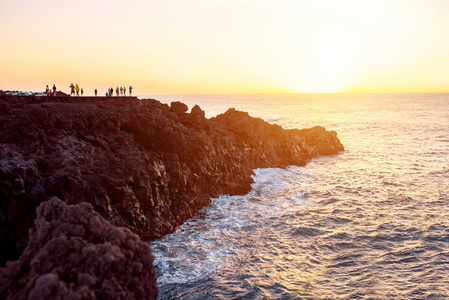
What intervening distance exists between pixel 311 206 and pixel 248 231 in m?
9.10

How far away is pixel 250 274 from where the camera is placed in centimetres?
1970

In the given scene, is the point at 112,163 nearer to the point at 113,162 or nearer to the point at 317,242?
the point at 113,162

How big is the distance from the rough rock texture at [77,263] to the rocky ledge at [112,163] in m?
10.9

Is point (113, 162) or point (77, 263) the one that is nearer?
point (77, 263)

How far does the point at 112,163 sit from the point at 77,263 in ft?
54.1

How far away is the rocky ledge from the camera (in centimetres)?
1978

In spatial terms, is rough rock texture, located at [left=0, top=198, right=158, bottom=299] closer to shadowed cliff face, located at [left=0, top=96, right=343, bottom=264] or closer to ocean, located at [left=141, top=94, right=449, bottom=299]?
ocean, located at [left=141, top=94, right=449, bottom=299]

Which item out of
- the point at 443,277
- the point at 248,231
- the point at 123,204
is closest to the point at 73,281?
the point at 123,204

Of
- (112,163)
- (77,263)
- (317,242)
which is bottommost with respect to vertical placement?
(317,242)

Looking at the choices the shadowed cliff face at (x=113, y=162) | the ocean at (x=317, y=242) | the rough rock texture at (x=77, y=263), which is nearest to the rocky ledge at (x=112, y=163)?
the shadowed cliff face at (x=113, y=162)

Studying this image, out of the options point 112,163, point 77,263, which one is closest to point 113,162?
point 112,163

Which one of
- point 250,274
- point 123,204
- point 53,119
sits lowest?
point 250,274

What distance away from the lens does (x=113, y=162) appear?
24.9 metres

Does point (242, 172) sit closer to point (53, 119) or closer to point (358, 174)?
point (358, 174)
